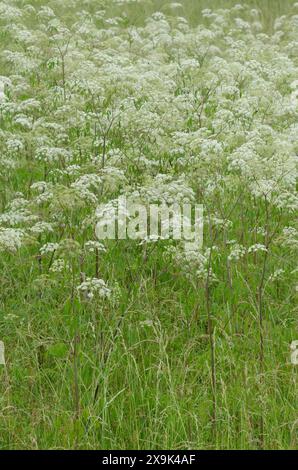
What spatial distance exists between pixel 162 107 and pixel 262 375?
2800 mm

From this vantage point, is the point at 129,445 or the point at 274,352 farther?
the point at 274,352

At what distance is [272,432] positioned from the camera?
4219 millimetres

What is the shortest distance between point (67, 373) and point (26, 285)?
121 cm

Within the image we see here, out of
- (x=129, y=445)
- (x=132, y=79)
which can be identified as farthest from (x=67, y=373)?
(x=132, y=79)

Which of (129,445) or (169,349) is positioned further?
(169,349)

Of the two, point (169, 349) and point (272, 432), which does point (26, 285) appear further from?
point (272, 432)

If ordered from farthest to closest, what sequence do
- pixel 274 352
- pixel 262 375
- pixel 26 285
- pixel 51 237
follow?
1. pixel 51 237
2. pixel 26 285
3. pixel 274 352
4. pixel 262 375

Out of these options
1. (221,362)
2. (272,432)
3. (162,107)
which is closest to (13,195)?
(162,107)
